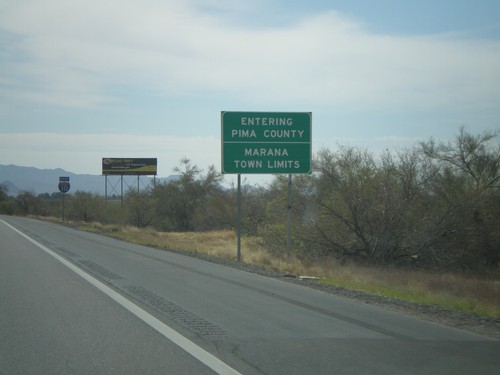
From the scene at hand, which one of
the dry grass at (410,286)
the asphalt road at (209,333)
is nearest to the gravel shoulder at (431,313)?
the asphalt road at (209,333)

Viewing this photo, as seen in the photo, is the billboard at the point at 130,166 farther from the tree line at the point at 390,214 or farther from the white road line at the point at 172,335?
the white road line at the point at 172,335

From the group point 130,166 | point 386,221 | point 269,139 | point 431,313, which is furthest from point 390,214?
point 130,166

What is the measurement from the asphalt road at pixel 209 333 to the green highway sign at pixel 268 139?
9.03 meters

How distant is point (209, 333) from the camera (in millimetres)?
8422

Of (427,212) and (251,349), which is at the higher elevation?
(427,212)

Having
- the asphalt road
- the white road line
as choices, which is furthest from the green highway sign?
the white road line

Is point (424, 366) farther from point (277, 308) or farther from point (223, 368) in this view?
point (277, 308)

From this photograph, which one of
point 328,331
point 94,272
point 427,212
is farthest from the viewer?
point 427,212

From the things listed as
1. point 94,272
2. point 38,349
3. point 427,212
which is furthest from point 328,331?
point 427,212

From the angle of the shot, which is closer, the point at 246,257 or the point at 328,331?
the point at 328,331

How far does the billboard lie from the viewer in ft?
341

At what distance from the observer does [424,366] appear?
6902 mm

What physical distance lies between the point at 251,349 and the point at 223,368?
1.01m

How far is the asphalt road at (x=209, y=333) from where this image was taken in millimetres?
6781
